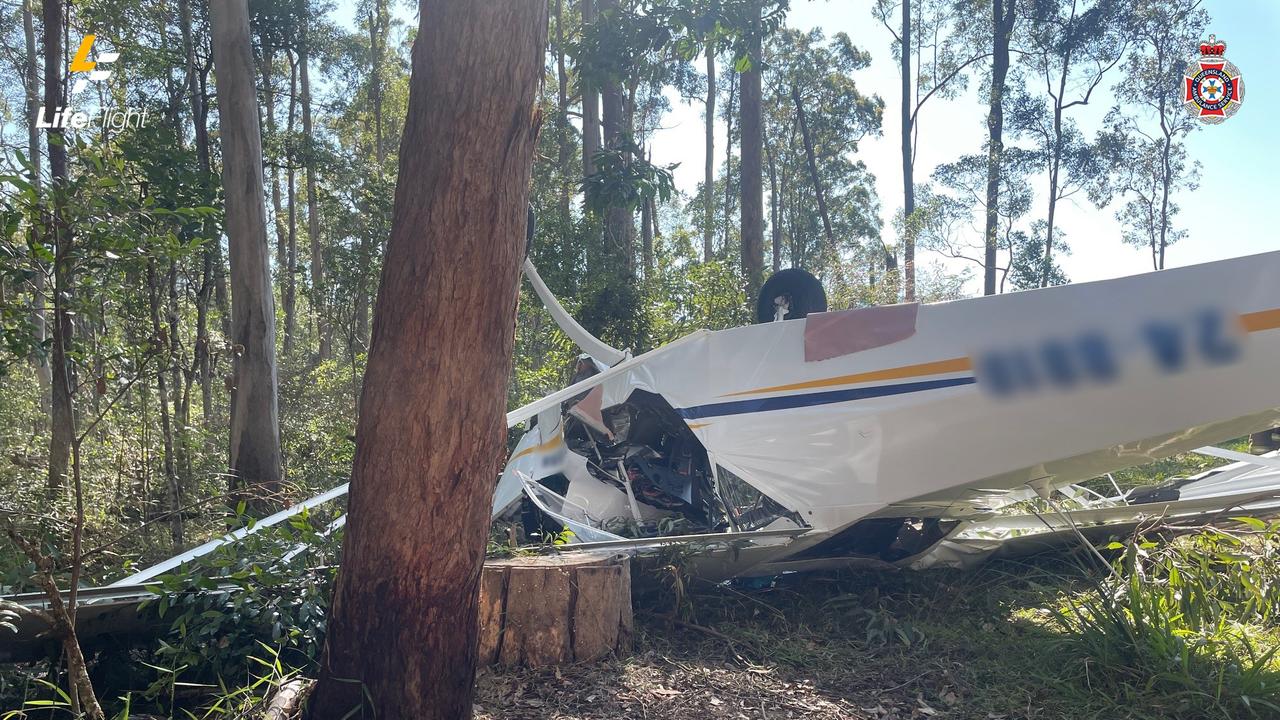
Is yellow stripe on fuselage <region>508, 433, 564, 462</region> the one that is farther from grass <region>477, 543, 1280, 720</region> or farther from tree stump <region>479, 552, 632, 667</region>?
tree stump <region>479, 552, 632, 667</region>

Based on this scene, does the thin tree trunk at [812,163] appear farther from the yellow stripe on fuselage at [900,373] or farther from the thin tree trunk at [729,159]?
the yellow stripe on fuselage at [900,373]

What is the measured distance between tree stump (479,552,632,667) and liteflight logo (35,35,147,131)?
15.6 feet

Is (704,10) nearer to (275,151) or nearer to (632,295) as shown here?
(632,295)

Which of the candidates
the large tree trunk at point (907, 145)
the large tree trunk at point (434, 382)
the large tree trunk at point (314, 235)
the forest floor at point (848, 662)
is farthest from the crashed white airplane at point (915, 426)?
the large tree trunk at point (907, 145)

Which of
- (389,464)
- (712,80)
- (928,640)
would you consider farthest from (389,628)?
(712,80)

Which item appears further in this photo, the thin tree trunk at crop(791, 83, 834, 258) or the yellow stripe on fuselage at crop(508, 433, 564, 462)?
the thin tree trunk at crop(791, 83, 834, 258)

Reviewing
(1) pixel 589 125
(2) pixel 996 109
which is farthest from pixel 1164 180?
(1) pixel 589 125

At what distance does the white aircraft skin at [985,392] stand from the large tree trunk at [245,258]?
14.6 ft

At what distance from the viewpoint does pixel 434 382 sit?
2797 mm

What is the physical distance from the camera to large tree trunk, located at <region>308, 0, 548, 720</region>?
110 inches

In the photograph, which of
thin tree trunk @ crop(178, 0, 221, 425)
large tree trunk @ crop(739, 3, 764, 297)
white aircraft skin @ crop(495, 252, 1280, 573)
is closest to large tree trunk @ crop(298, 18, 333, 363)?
thin tree trunk @ crop(178, 0, 221, 425)

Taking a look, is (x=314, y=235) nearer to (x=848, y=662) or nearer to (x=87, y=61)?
(x=87, y=61)

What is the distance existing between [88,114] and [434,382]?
7682 millimetres

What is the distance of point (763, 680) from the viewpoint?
394 centimetres
